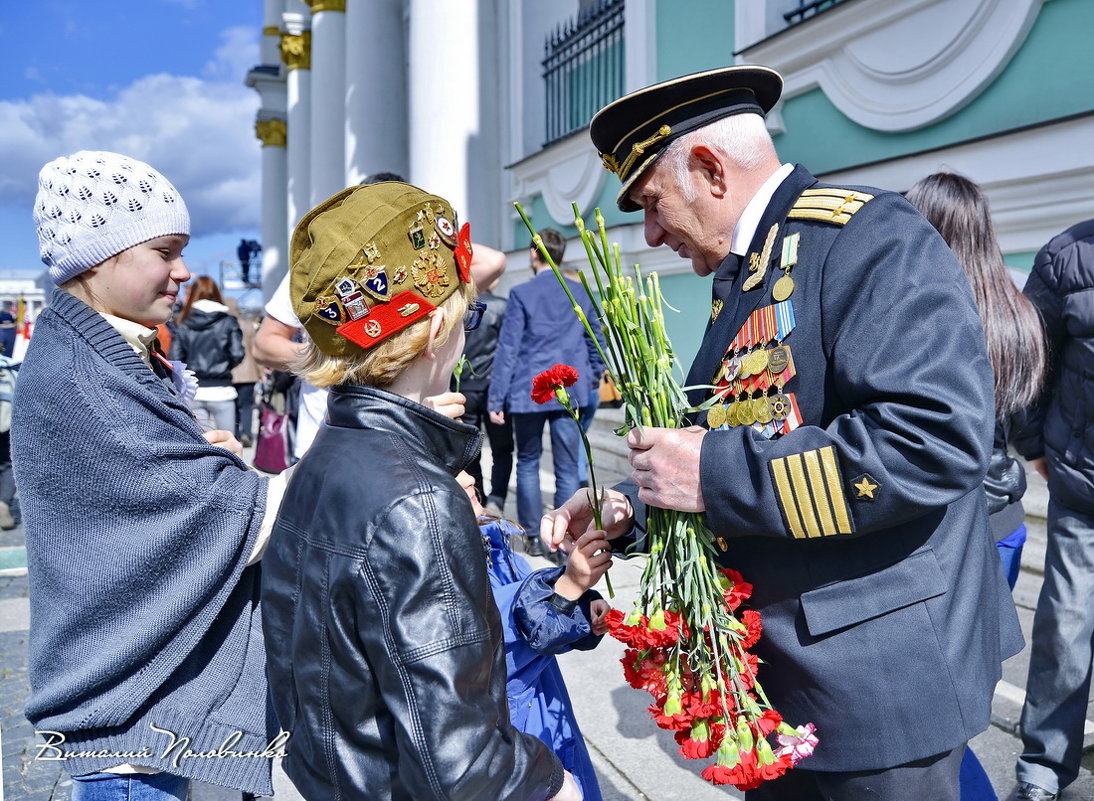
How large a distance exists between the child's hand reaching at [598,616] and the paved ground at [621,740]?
1.14 m

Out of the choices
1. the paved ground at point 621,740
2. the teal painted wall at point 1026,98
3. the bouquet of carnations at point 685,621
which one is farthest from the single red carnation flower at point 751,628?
the teal painted wall at point 1026,98

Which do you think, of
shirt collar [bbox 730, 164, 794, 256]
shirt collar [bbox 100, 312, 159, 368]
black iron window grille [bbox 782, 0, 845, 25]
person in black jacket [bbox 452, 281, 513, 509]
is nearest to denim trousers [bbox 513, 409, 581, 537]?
person in black jacket [bbox 452, 281, 513, 509]

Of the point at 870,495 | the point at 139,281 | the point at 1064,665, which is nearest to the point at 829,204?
the point at 870,495

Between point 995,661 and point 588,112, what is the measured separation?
7.35 m

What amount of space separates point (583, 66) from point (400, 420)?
750cm

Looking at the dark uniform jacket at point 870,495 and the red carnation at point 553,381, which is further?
the red carnation at point 553,381

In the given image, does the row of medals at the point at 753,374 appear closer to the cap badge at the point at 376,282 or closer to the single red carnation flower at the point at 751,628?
the single red carnation flower at the point at 751,628

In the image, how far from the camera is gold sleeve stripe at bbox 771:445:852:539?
1.23 metres

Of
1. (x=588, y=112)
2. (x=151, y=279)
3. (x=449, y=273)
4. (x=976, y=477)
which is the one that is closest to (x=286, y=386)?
(x=588, y=112)

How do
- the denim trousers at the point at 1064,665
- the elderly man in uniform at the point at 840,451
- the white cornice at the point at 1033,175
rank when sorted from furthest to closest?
1. the white cornice at the point at 1033,175
2. the denim trousers at the point at 1064,665
3. the elderly man in uniform at the point at 840,451

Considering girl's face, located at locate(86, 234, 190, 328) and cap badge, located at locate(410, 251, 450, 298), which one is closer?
cap badge, located at locate(410, 251, 450, 298)

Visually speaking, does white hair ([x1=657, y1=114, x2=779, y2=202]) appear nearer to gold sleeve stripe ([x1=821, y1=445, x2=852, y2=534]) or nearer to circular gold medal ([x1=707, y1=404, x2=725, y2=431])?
circular gold medal ([x1=707, y1=404, x2=725, y2=431])

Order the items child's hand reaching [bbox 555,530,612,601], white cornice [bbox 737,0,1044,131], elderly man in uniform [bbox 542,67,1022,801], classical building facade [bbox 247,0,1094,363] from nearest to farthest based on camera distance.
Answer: elderly man in uniform [bbox 542,67,1022,801] → child's hand reaching [bbox 555,530,612,601] → classical building facade [bbox 247,0,1094,363] → white cornice [bbox 737,0,1044,131]

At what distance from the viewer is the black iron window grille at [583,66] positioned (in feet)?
24.6
